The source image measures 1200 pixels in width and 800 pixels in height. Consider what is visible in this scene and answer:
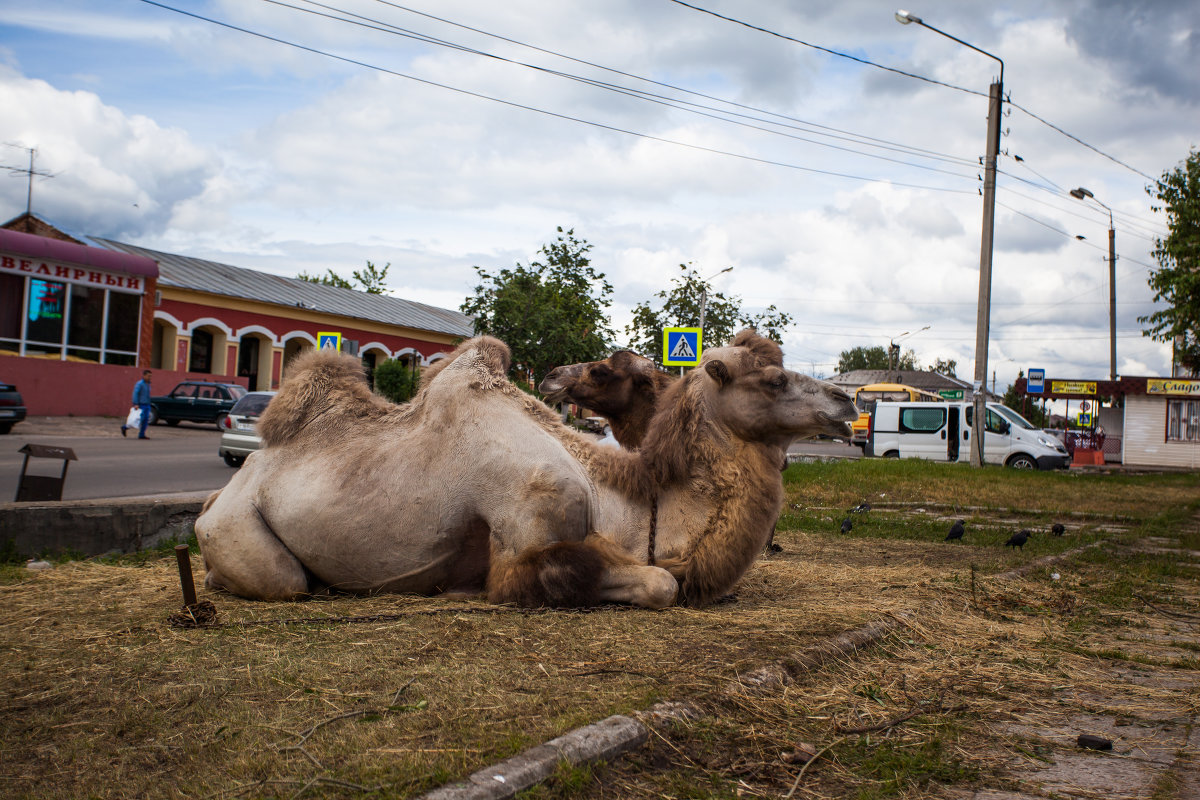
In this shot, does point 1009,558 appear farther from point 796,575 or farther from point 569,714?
point 569,714

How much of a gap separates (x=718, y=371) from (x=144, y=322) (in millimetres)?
32945

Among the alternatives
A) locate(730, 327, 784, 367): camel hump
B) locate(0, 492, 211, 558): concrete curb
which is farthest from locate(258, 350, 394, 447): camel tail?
locate(730, 327, 784, 367): camel hump

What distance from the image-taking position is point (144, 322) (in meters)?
33.6

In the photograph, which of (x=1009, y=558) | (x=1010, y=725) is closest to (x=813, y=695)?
(x=1010, y=725)

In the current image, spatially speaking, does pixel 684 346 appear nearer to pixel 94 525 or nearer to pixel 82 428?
pixel 94 525

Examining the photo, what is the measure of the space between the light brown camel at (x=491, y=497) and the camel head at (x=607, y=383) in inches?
56.6

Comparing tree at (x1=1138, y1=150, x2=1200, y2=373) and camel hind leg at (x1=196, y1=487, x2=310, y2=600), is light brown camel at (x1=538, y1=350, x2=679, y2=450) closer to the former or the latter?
camel hind leg at (x1=196, y1=487, x2=310, y2=600)

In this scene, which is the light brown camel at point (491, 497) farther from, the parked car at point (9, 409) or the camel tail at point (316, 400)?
the parked car at point (9, 409)

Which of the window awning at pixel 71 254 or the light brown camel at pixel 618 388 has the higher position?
the window awning at pixel 71 254

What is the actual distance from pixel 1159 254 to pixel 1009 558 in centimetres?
1612

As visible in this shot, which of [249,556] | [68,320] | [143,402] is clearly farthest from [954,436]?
[68,320]

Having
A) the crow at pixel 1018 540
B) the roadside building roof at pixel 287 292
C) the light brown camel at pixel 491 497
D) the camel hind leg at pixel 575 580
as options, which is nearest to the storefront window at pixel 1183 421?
the roadside building roof at pixel 287 292

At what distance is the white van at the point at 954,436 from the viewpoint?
2856cm

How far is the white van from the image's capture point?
28.6 metres
